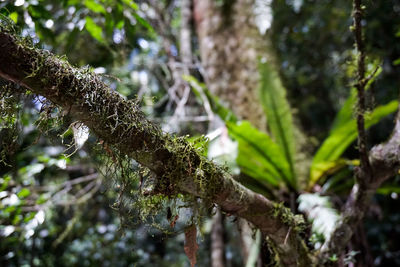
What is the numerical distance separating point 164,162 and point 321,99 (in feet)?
9.82

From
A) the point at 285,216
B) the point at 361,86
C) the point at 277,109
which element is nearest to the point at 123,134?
the point at 285,216

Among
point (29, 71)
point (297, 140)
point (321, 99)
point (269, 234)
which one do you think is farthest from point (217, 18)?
point (29, 71)

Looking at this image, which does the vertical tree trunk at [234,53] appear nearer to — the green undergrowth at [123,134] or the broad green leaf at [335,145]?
the broad green leaf at [335,145]

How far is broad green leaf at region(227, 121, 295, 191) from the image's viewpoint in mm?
1722

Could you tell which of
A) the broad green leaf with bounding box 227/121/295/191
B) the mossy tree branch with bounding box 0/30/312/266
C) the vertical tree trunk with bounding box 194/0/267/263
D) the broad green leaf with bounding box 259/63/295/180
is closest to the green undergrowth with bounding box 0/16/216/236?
the mossy tree branch with bounding box 0/30/312/266

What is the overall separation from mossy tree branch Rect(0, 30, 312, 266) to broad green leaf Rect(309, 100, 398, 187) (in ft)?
3.24

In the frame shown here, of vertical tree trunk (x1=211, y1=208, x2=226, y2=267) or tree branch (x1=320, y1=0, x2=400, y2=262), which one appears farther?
vertical tree trunk (x1=211, y1=208, x2=226, y2=267)

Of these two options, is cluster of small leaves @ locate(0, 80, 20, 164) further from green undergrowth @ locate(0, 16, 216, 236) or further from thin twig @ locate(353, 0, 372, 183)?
thin twig @ locate(353, 0, 372, 183)

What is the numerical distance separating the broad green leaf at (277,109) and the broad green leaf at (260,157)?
13 centimetres

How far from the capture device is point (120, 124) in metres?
0.77

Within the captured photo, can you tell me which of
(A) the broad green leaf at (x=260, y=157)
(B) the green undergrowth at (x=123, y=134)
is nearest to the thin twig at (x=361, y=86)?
(A) the broad green leaf at (x=260, y=157)

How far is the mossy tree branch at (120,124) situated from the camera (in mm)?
704

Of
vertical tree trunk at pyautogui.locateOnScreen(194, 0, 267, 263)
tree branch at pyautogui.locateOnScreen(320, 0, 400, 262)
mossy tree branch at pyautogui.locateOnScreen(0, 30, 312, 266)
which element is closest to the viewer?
mossy tree branch at pyautogui.locateOnScreen(0, 30, 312, 266)

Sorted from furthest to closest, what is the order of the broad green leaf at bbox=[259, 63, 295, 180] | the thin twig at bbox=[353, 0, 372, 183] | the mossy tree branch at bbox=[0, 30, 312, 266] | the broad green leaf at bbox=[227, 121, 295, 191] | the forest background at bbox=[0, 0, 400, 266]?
1. the broad green leaf at bbox=[259, 63, 295, 180]
2. the broad green leaf at bbox=[227, 121, 295, 191]
3. the thin twig at bbox=[353, 0, 372, 183]
4. the forest background at bbox=[0, 0, 400, 266]
5. the mossy tree branch at bbox=[0, 30, 312, 266]
